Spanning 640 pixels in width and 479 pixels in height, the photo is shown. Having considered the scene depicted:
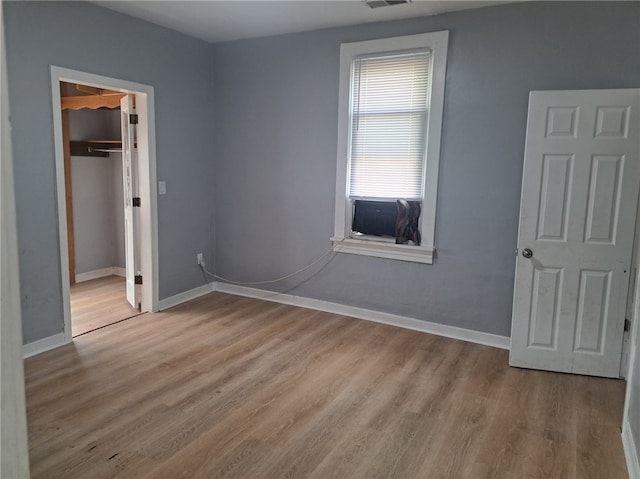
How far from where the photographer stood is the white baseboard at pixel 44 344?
341 centimetres

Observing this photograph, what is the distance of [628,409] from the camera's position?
254 centimetres

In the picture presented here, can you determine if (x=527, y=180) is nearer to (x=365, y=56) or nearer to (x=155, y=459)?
(x=365, y=56)

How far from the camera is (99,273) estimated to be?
5.77m

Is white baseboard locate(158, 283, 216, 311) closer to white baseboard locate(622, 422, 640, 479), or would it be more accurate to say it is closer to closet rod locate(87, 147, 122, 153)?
closet rod locate(87, 147, 122, 153)

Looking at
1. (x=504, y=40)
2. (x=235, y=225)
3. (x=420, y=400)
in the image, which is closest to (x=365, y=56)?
(x=504, y=40)

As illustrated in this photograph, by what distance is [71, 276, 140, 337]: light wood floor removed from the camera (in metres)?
4.20

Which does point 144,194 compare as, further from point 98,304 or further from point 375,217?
point 375,217

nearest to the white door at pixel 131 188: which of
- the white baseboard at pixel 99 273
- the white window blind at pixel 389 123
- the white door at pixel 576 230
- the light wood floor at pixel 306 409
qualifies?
the light wood floor at pixel 306 409

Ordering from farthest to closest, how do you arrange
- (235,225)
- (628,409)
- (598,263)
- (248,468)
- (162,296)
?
(235,225) → (162,296) → (598,263) → (628,409) → (248,468)

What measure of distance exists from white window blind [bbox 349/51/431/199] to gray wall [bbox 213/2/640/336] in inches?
8.2

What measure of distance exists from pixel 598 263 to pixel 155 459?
3061mm

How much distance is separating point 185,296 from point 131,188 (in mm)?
1253

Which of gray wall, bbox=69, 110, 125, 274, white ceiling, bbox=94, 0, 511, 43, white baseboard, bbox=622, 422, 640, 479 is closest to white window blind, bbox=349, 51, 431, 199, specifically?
white ceiling, bbox=94, 0, 511, 43

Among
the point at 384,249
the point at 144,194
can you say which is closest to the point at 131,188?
the point at 144,194
